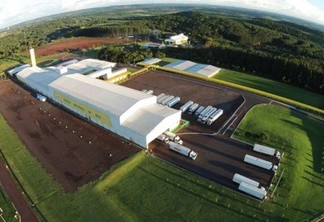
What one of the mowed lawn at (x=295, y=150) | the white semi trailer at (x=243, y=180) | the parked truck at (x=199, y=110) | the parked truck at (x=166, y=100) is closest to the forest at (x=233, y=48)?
the mowed lawn at (x=295, y=150)

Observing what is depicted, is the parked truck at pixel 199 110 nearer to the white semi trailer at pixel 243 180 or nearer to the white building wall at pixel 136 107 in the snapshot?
the white building wall at pixel 136 107

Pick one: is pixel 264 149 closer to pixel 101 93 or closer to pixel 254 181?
pixel 254 181

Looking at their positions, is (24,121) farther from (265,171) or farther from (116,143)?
(265,171)

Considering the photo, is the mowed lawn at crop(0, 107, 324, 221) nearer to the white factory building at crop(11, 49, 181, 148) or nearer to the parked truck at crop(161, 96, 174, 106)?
the white factory building at crop(11, 49, 181, 148)

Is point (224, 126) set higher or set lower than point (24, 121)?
higher

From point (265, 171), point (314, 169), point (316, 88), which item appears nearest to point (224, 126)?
point (265, 171)

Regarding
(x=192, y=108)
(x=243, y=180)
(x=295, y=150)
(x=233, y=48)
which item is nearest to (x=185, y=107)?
(x=192, y=108)
